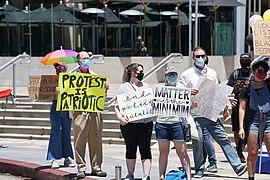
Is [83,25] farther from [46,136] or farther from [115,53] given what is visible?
[46,136]

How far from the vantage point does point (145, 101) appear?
10516 mm

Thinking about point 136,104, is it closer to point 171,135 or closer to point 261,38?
point 171,135

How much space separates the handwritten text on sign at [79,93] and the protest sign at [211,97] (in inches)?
55.4

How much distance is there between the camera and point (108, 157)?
13844 mm

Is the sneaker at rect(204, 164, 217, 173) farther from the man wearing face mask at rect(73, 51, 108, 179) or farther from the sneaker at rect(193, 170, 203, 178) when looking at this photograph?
the man wearing face mask at rect(73, 51, 108, 179)

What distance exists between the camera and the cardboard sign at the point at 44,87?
12.2 meters

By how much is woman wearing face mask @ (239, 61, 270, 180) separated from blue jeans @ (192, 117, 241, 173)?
0.53m

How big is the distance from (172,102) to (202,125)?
3.85ft

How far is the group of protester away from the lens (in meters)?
10.5

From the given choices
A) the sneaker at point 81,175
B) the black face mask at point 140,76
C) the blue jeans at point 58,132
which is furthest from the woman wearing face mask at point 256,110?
the blue jeans at point 58,132

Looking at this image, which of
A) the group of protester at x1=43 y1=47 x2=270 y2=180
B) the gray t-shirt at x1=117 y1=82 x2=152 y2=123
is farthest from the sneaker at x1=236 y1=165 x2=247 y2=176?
the gray t-shirt at x1=117 y1=82 x2=152 y2=123

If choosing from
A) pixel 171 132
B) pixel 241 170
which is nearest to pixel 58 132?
pixel 171 132

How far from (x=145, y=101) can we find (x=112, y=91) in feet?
33.2

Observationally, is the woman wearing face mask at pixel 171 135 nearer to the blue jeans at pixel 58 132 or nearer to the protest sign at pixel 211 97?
the protest sign at pixel 211 97
